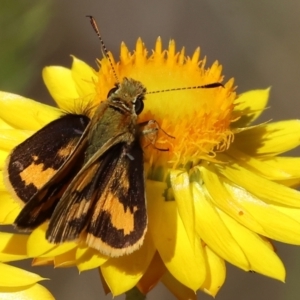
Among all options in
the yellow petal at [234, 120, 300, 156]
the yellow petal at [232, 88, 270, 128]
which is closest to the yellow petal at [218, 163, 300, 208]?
the yellow petal at [234, 120, 300, 156]

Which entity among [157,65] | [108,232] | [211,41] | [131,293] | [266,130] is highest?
[211,41]

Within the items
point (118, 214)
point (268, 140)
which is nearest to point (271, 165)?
point (268, 140)

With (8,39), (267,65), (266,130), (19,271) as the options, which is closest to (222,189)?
(266,130)

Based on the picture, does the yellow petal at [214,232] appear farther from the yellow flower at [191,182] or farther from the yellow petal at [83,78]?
the yellow petal at [83,78]

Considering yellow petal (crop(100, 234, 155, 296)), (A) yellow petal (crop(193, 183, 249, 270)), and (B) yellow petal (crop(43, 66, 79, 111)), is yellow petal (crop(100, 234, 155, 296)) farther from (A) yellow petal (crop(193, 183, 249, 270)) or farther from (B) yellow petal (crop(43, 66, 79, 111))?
(B) yellow petal (crop(43, 66, 79, 111))

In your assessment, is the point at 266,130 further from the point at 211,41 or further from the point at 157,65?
the point at 211,41

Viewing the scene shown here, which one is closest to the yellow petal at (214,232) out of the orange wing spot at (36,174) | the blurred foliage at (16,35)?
the orange wing spot at (36,174)

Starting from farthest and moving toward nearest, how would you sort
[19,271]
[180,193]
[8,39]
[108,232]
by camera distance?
[8,39] → [180,193] → [19,271] → [108,232]
